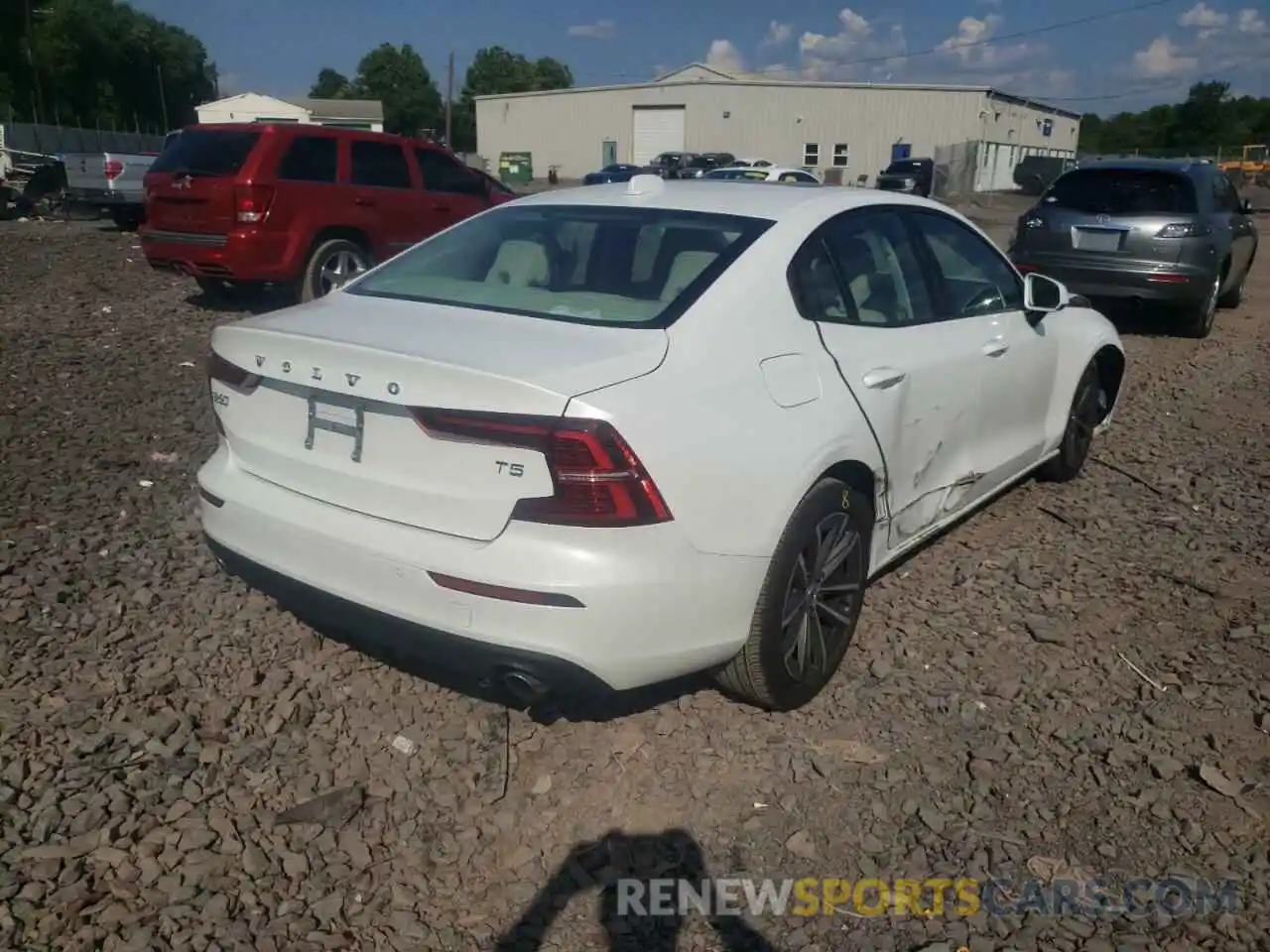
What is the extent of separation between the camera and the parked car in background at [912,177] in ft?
120

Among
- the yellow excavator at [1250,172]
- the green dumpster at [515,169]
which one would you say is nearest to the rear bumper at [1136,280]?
the yellow excavator at [1250,172]

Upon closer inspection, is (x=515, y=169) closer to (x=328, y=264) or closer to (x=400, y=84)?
(x=328, y=264)

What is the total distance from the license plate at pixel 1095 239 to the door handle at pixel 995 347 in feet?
19.4

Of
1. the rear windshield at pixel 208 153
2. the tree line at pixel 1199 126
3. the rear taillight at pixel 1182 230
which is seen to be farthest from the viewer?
the tree line at pixel 1199 126

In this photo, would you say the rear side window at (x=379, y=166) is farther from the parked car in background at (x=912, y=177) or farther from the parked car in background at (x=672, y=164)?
the parked car in background at (x=912, y=177)

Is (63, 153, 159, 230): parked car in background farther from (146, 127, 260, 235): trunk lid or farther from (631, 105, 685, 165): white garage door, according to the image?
(631, 105, 685, 165): white garage door

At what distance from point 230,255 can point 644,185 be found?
20.7 ft

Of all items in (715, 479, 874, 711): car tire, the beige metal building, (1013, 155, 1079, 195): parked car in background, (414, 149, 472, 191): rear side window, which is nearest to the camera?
(715, 479, 874, 711): car tire

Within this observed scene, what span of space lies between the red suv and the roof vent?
618cm

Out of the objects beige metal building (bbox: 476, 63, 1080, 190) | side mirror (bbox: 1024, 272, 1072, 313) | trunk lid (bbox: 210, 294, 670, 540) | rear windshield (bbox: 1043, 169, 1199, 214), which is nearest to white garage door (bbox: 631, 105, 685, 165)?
beige metal building (bbox: 476, 63, 1080, 190)

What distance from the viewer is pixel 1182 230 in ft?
30.2
